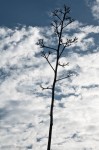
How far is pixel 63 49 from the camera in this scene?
31078 mm

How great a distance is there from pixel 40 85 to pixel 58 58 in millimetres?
2431

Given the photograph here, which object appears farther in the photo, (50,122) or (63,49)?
(63,49)

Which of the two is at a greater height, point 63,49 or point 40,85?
point 63,49

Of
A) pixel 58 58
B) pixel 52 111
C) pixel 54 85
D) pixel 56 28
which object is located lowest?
pixel 52 111

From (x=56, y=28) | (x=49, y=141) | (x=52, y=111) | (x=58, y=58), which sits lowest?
(x=49, y=141)

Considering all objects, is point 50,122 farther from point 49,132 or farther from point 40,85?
point 40,85

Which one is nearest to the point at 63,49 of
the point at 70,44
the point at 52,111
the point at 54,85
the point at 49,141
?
the point at 70,44

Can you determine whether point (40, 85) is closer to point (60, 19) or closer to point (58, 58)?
point (58, 58)

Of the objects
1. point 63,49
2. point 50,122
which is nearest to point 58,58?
point 63,49

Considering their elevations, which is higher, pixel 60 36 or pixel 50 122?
pixel 60 36

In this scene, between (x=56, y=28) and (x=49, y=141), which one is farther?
(x=56, y=28)

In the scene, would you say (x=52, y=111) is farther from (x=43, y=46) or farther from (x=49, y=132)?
(x=43, y=46)

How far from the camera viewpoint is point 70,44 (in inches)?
1227

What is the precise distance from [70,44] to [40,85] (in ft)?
12.6
